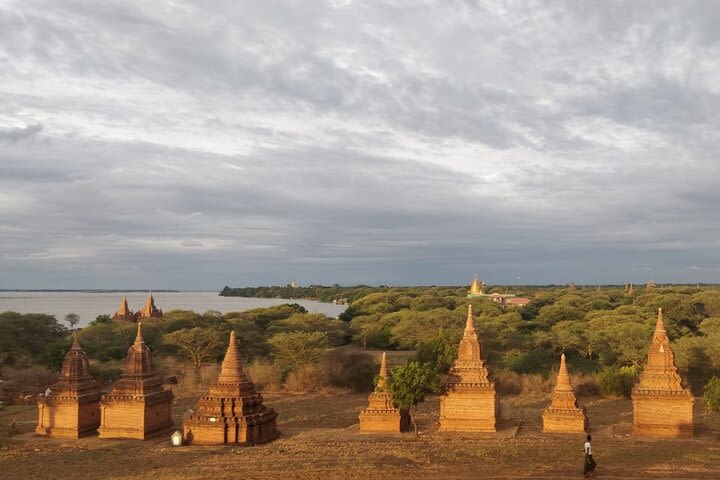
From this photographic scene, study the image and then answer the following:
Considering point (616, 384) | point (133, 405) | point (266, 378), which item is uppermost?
point (133, 405)

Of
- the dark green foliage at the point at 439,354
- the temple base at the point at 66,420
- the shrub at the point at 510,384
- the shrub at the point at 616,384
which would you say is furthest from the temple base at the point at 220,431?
the shrub at the point at 616,384

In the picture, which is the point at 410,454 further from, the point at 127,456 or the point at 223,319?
the point at 223,319

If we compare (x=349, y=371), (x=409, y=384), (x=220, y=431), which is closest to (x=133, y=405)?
(x=220, y=431)

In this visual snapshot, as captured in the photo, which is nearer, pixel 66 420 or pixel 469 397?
pixel 469 397

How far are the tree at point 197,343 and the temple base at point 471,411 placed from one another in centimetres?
2850

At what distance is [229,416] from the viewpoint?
2302cm

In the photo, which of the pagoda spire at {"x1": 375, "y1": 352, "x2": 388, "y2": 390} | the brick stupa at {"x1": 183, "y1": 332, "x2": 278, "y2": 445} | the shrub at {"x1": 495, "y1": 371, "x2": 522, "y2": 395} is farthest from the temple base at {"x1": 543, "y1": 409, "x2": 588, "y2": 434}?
the shrub at {"x1": 495, "y1": 371, "x2": 522, "y2": 395}

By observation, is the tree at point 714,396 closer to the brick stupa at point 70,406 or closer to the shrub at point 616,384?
the shrub at point 616,384

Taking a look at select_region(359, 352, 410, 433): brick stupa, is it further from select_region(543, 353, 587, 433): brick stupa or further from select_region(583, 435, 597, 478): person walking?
select_region(583, 435, 597, 478): person walking

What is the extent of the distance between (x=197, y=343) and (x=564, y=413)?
31.9 metres

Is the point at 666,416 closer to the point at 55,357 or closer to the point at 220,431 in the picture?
the point at 220,431

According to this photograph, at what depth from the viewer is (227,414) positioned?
23078 mm

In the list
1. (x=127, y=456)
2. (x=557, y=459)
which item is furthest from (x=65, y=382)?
(x=557, y=459)

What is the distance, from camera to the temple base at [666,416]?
22.7 metres
